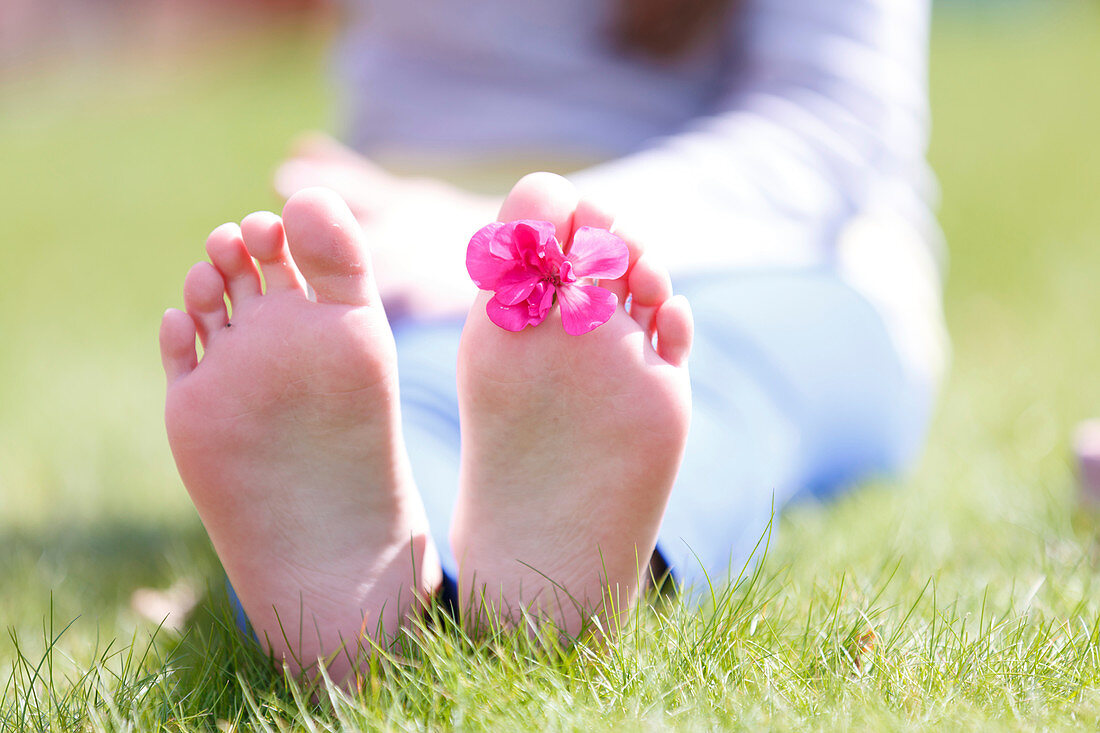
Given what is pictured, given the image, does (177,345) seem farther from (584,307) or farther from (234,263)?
(584,307)

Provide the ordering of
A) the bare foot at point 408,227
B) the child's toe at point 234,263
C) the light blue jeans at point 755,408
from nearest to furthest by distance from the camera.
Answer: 1. the child's toe at point 234,263
2. the light blue jeans at point 755,408
3. the bare foot at point 408,227

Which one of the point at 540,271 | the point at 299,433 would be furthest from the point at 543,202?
the point at 299,433

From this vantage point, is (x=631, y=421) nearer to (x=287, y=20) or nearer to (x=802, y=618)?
(x=802, y=618)

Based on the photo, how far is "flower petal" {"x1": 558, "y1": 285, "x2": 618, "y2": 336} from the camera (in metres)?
0.81

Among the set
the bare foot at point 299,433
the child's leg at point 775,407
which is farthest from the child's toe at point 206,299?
the child's leg at point 775,407

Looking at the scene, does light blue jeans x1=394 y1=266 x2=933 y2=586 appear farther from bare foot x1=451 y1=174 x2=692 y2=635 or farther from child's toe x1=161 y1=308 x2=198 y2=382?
child's toe x1=161 y1=308 x2=198 y2=382

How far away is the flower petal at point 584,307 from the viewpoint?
81cm

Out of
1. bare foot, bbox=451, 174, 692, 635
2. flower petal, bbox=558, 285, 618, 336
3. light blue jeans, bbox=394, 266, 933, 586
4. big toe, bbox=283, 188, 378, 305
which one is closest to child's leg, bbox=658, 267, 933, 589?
light blue jeans, bbox=394, 266, 933, 586

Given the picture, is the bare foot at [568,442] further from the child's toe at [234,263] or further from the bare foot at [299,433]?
the child's toe at [234,263]

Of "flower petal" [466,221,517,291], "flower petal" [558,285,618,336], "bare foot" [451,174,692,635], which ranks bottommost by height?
"bare foot" [451,174,692,635]

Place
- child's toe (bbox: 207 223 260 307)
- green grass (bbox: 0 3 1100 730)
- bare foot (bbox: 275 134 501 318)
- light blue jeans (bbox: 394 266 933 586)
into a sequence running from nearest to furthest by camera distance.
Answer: green grass (bbox: 0 3 1100 730)
child's toe (bbox: 207 223 260 307)
light blue jeans (bbox: 394 266 933 586)
bare foot (bbox: 275 134 501 318)

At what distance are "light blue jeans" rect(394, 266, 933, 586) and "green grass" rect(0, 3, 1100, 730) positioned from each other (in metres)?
0.06

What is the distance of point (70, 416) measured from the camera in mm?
2102

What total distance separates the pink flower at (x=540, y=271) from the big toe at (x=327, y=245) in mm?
96
